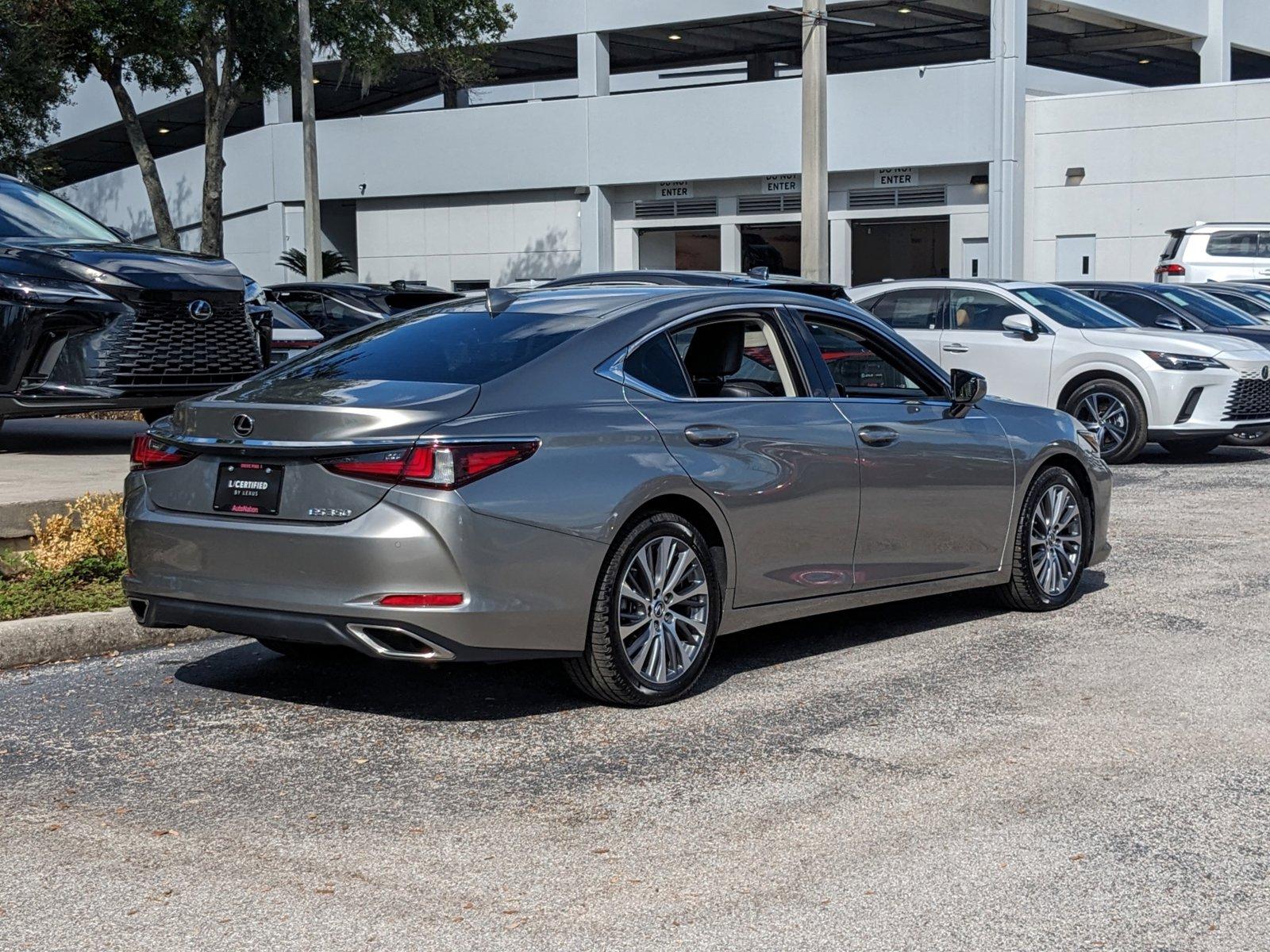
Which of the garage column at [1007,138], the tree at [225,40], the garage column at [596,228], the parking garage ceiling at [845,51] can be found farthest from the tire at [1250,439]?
the garage column at [596,228]

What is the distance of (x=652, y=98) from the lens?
39.3 metres

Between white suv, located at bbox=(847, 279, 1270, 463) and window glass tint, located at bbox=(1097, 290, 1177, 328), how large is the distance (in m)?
1.31

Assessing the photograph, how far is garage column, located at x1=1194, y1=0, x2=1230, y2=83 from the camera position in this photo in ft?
133

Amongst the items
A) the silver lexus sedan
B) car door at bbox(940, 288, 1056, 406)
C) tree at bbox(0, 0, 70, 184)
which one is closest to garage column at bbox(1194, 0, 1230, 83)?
tree at bbox(0, 0, 70, 184)

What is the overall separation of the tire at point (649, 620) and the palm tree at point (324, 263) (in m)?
36.5

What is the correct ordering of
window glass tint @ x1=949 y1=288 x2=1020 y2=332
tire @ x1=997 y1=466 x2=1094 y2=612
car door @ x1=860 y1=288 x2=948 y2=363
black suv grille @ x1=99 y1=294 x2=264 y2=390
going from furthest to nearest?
1. car door @ x1=860 y1=288 x2=948 y2=363
2. window glass tint @ x1=949 y1=288 x2=1020 y2=332
3. black suv grille @ x1=99 y1=294 x2=264 y2=390
4. tire @ x1=997 y1=466 x2=1094 y2=612

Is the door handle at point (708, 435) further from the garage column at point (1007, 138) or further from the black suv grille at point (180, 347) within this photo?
the garage column at point (1007, 138)

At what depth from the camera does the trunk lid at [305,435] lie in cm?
565

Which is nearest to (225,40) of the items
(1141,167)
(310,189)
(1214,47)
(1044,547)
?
(310,189)

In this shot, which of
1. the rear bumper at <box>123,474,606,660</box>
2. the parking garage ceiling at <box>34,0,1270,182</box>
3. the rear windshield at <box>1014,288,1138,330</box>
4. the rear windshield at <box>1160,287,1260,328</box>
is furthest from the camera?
the parking garage ceiling at <box>34,0,1270,182</box>

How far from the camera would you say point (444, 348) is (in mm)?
6363

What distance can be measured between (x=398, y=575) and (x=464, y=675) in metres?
1.36

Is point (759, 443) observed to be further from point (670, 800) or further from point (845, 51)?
point (845, 51)

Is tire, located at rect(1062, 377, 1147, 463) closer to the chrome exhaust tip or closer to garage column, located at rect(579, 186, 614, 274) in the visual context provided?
the chrome exhaust tip
